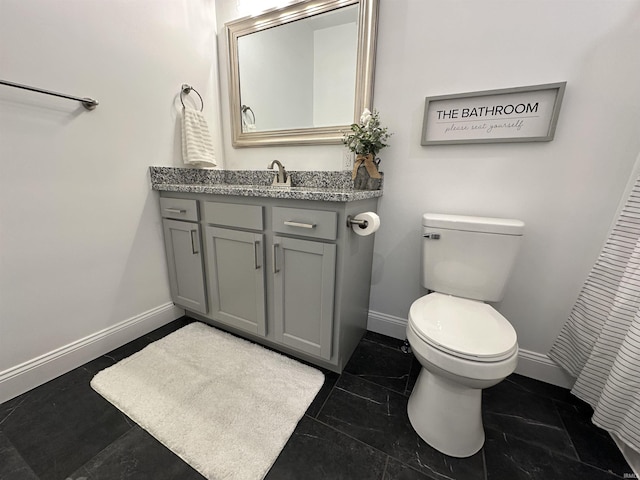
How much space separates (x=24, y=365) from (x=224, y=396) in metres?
0.90

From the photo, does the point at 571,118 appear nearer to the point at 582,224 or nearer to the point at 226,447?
the point at 582,224

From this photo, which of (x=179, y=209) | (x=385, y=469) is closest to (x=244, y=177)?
(x=179, y=209)

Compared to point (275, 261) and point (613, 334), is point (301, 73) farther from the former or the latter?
point (613, 334)

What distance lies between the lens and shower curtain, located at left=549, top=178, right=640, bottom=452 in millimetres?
834

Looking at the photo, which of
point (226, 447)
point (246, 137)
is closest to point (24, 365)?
point (226, 447)

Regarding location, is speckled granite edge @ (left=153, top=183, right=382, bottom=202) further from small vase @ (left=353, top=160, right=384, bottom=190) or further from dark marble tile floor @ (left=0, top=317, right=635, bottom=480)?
dark marble tile floor @ (left=0, top=317, right=635, bottom=480)

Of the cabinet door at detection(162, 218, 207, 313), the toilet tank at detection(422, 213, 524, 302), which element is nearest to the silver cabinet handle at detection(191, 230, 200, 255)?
the cabinet door at detection(162, 218, 207, 313)

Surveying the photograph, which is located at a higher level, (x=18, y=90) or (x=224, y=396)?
(x=18, y=90)

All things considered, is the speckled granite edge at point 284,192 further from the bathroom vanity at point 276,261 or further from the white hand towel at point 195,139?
the white hand towel at point 195,139

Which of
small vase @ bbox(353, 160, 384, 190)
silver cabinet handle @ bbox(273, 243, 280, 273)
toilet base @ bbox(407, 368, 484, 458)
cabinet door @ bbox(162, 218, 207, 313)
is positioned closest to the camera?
toilet base @ bbox(407, 368, 484, 458)

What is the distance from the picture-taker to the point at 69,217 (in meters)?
1.18

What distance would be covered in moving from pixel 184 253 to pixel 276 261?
0.69 meters

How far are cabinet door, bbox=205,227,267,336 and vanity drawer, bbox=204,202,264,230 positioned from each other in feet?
0.13

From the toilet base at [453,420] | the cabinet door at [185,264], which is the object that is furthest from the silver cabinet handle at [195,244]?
the toilet base at [453,420]
